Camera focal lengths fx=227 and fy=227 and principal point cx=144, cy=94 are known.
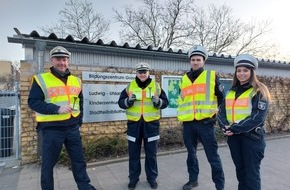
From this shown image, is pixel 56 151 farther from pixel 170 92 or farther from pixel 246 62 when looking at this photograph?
pixel 170 92

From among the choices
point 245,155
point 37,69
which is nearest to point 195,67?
point 245,155

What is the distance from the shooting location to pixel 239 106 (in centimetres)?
288

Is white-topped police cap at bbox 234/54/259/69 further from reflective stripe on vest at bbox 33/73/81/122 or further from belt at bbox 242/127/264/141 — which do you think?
reflective stripe on vest at bbox 33/73/81/122

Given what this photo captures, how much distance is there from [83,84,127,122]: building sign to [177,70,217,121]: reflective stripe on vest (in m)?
2.54

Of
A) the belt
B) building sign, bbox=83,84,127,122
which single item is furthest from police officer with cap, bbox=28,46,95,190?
the belt

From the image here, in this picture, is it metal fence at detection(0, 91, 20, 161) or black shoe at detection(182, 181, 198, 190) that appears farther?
metal fence at detection(0, 91, 20, 161)

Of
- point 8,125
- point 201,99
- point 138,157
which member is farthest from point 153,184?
point 8,125

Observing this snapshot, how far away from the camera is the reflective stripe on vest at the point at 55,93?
307cm

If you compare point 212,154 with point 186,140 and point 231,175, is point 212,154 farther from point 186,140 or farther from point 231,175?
point 231,175

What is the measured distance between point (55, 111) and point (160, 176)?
241 centimetres

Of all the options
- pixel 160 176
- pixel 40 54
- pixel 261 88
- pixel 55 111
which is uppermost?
pixel 40 54

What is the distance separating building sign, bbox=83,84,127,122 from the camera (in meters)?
5.35

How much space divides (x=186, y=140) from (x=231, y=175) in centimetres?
148

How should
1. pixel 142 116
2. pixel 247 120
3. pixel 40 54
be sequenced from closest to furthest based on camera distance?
pixel 247 120 < pixel 142 116 < pixel 40 54
